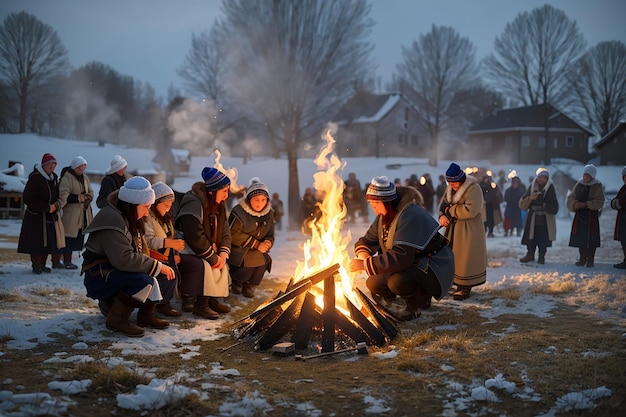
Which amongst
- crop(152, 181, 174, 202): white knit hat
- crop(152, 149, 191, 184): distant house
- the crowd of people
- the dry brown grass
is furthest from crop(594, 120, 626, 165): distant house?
crop(152, 181, 174, 202): white knit hat

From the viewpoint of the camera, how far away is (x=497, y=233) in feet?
60.0

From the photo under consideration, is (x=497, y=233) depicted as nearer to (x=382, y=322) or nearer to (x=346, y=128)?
(x=382, y=322)

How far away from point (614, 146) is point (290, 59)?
19.3 m

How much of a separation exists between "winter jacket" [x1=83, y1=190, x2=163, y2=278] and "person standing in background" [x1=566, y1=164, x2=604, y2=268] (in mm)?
8057

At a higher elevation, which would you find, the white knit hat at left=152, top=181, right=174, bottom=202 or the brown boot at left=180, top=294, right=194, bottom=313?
the white knit hat at left=152, top=181, right=174, bottom=202

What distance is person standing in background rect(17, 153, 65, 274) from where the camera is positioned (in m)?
9.20

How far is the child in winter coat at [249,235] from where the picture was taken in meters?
8.11

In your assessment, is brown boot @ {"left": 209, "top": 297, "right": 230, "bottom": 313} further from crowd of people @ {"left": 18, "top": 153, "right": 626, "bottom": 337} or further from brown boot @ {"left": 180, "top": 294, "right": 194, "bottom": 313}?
brown boot @ {"left": 180, "top": 294, "right": 194, "bottom": 313}

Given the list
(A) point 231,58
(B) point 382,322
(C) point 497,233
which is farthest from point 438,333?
(A) point 231,58

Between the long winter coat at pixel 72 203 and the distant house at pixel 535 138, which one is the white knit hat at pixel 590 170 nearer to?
the long winter coat at pixel 72 203

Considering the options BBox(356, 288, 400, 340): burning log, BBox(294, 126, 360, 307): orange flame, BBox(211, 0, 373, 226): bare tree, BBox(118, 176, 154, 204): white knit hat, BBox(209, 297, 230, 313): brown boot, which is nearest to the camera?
BBox(118, 176, 154, 204): white knit hat

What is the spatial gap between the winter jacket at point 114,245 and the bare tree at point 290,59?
15656 mm

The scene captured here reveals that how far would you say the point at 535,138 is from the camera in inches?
1791

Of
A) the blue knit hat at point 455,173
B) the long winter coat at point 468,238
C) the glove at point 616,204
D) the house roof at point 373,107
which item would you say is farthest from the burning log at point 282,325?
the house roof at point 373,107
